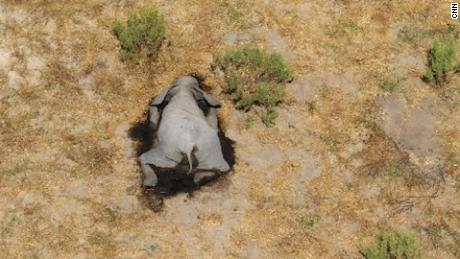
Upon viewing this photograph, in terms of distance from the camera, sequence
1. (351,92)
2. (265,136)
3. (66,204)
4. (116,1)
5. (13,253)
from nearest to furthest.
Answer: (13,253) → (66,204) → (265,136) → (351,92) → (116,1)

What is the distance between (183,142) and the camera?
12625 millimetres

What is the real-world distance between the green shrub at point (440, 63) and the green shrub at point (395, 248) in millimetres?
4987

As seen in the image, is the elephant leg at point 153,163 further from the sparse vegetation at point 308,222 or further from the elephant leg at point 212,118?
the sparse vegetation at point 308,222

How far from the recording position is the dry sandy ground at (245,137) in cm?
1220

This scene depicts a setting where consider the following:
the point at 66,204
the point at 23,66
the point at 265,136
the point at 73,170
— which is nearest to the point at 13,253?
the point at 66,204

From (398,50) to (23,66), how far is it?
1025 cm

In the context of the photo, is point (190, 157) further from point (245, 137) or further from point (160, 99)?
point (160, 99)

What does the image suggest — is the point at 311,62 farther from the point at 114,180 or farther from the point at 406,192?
the point at 114,180

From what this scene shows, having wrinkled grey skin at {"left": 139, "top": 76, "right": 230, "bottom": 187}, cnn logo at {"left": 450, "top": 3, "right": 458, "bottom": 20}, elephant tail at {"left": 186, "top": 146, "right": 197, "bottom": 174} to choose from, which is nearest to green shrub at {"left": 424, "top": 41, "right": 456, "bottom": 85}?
cnn logo at {"left": 450, "top": 3, "right": 458, "bottom": 20}

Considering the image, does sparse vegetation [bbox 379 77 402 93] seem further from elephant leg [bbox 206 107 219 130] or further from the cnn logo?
elephant leg [bbox 206 107 219 130]

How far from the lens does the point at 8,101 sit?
13836 millimetres

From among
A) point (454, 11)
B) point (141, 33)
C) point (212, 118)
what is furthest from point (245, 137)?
point (454, 11)

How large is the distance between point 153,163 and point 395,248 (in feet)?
18.7

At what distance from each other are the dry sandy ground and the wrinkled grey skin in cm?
40
